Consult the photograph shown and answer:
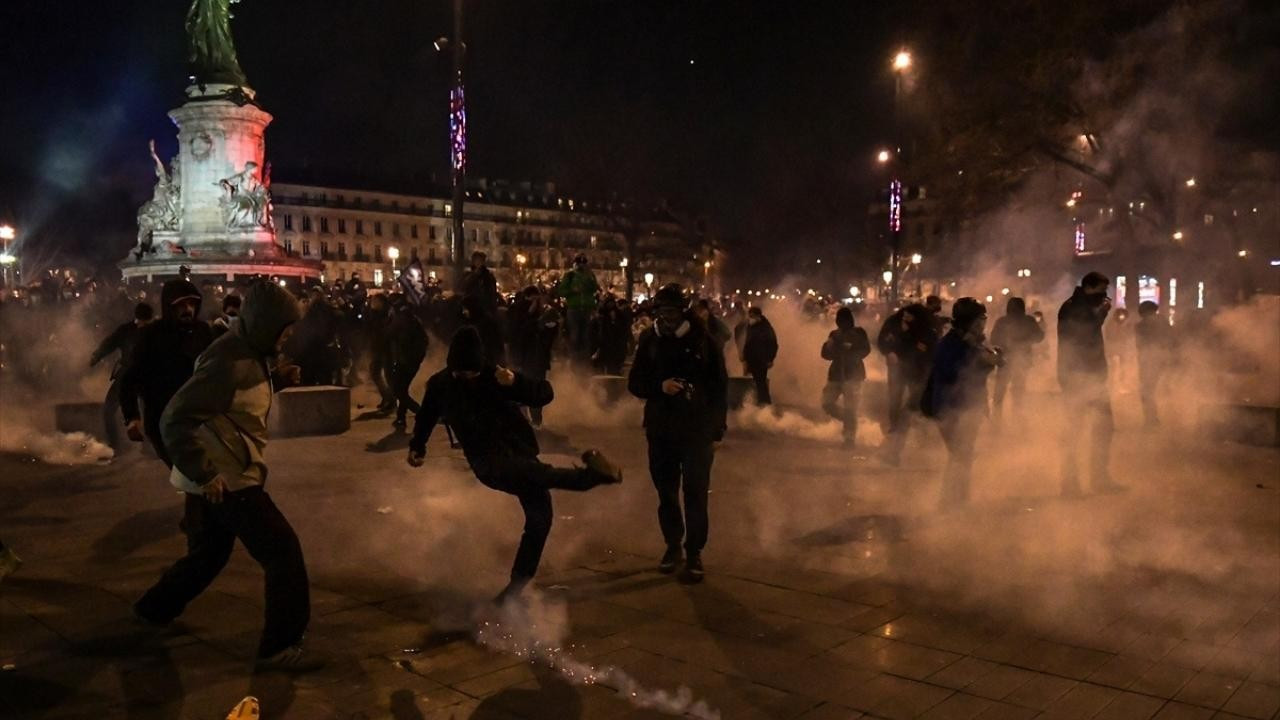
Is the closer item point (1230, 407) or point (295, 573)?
point (295, 573)

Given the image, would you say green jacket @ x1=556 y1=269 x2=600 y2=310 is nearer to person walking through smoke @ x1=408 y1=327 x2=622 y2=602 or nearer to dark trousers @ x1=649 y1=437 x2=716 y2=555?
dark trousers @ x1=649 y1=437 x2=716 y2=555

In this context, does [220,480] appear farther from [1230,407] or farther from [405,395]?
[1230,407]

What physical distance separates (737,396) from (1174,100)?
28.3 ft

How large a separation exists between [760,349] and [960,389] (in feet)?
21.0

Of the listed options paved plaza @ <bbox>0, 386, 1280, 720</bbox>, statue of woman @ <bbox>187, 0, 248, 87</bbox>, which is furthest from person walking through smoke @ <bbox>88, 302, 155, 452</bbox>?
statue of woman @ <bbox>187, 0, 248, 87</bbox>

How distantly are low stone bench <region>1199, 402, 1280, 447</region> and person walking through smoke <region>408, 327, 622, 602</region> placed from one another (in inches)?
400

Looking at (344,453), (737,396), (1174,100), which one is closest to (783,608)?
(344,453)

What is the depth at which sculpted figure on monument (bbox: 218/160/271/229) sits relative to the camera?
1153 inches

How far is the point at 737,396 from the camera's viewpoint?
47.9ft

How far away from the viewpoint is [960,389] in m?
7.95

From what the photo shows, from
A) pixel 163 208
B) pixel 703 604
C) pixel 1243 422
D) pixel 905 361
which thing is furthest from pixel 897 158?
pixel 163 208

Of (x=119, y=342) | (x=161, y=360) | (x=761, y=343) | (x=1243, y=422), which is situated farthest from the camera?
(x=761, y=343)

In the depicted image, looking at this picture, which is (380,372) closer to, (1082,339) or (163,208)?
(1082,339)

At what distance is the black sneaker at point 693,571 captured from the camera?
619cm
